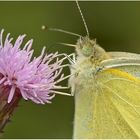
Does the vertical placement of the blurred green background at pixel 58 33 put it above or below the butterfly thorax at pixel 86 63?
above

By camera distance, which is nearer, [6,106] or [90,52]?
[6,106]

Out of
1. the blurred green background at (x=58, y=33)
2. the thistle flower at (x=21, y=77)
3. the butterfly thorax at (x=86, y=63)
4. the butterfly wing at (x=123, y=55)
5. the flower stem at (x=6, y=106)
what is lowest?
the flower stem at (x=6, y=106)

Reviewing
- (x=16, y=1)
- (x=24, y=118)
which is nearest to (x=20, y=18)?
(x=16, y=1)

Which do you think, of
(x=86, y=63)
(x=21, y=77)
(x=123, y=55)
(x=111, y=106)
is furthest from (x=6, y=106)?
(x=123, y=55)

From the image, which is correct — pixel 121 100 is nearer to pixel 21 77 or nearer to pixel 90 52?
pixel 90 52

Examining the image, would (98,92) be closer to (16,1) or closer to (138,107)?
(138,107)

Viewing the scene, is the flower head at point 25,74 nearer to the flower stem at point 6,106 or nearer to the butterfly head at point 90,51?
the flower stem at point 6,106

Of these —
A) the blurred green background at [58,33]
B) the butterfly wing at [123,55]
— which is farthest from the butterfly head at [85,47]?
the blurred green background at [58,33]
